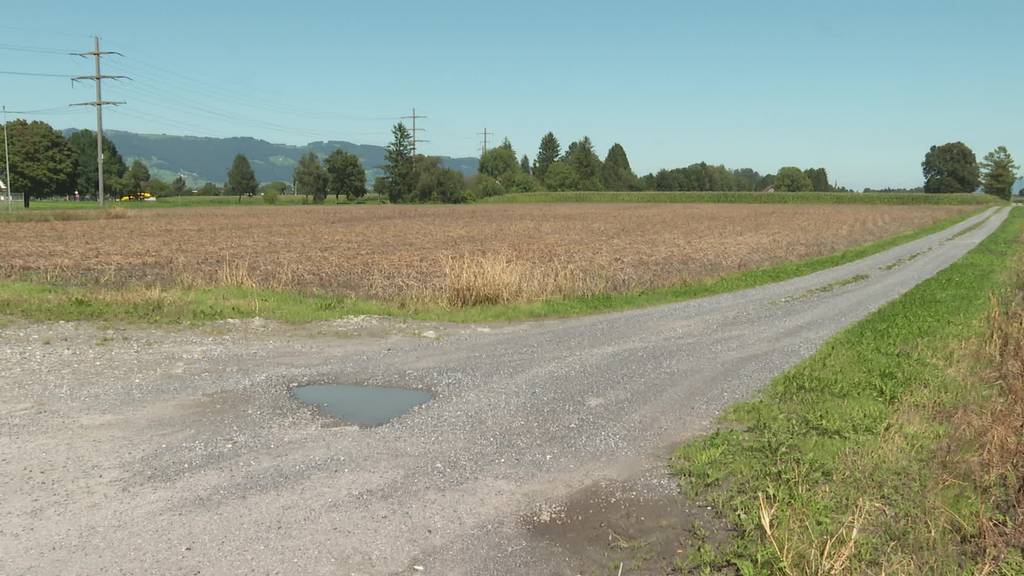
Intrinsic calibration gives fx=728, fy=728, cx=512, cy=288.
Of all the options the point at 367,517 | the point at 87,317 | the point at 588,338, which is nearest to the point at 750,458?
the point at 367,517

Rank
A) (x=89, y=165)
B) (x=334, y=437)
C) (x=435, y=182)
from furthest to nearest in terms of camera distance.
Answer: (x=89, y=165) < (x=435, y=182) < (x=334, y=437)

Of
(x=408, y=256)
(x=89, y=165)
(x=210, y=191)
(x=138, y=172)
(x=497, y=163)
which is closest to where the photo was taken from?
(x=408, y=256)

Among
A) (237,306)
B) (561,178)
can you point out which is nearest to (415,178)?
(561,178)

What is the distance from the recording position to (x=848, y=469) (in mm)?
7117

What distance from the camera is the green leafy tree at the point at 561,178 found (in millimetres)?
160250

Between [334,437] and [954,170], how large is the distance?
20650cm

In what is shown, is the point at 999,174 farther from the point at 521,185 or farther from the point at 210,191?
the point at 210,191

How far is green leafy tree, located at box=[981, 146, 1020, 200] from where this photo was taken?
16688 centimetres

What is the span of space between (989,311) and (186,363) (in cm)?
1609

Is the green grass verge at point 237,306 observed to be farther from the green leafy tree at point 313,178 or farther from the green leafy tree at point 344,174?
the green leafy tree at point 313,178

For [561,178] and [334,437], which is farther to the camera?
[561,178]

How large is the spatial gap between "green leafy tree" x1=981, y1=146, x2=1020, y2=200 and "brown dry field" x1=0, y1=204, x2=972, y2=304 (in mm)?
141410

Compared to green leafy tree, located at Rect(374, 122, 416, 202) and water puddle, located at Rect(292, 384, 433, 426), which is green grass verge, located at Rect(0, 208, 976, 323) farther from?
green leafy tree, located at Rect(374, 122, 416, 202)

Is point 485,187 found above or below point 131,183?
above
